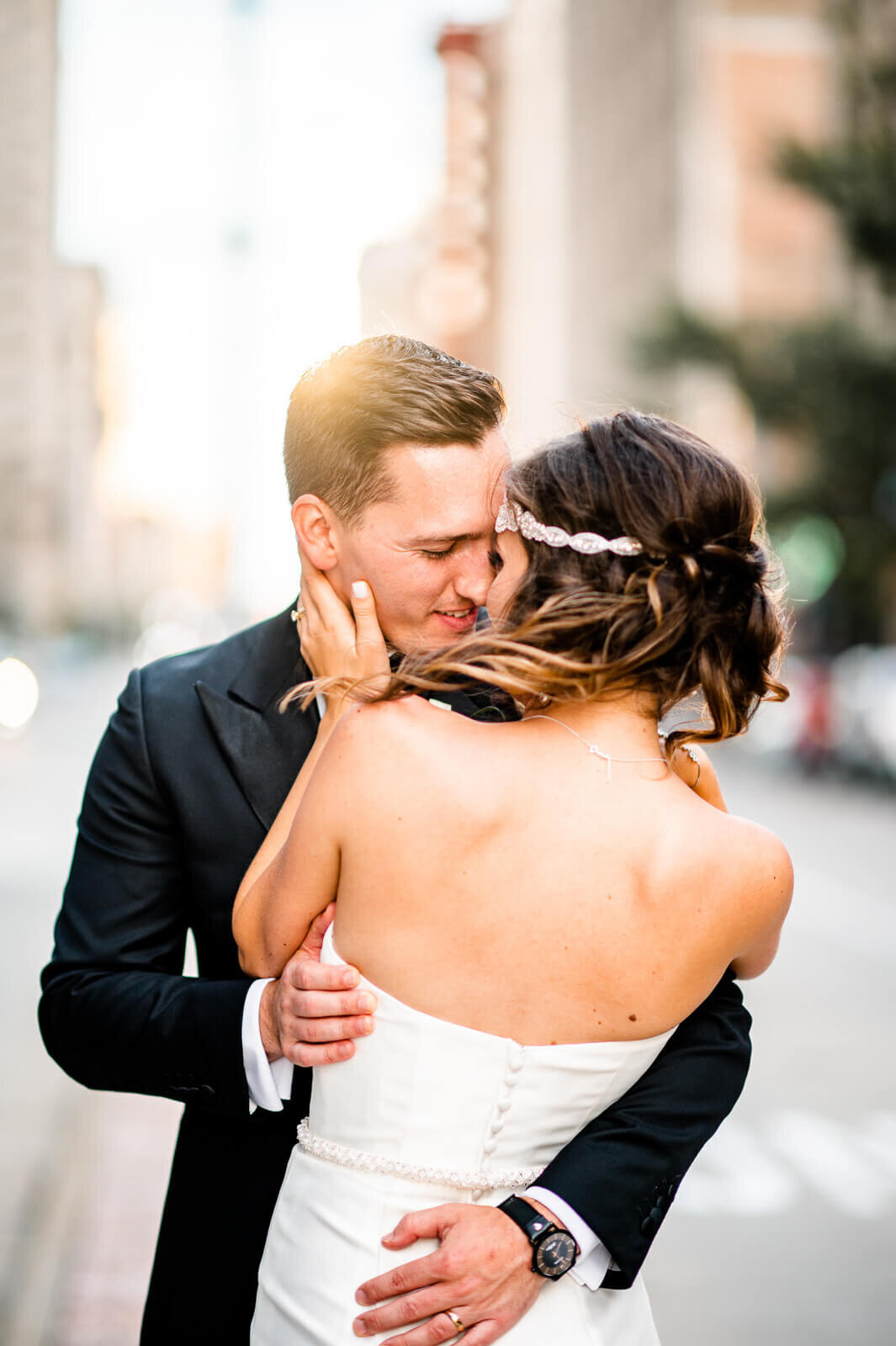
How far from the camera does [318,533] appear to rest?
2.42 meters

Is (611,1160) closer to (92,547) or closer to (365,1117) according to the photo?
(365,1117)

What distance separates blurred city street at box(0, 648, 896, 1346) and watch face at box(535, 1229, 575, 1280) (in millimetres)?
2638

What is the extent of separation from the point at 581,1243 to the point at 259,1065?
0.50 m

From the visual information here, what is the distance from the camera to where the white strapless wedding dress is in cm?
180

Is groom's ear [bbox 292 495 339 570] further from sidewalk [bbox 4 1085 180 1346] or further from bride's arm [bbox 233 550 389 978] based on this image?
sidewalk [bbox 4 1085 180 1346]

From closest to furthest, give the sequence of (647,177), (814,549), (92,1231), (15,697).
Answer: (92,1231) < (814,549) < (15,697) < (647,177)

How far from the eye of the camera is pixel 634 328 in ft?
87.8

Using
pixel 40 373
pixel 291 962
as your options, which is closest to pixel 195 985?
pixel 291 962

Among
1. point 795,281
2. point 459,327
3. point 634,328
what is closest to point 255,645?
point 634,328

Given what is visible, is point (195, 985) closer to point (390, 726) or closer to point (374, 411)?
point (390, 726)

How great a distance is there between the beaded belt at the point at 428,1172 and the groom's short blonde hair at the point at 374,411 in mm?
1019

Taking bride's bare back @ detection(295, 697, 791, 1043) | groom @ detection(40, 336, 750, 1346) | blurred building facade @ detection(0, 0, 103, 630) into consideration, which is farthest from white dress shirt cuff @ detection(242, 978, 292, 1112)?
blurred building facade @ detection(0, 0, 103, 630)

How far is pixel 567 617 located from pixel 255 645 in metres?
0.78

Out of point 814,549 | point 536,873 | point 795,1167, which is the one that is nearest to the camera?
point 536,873
